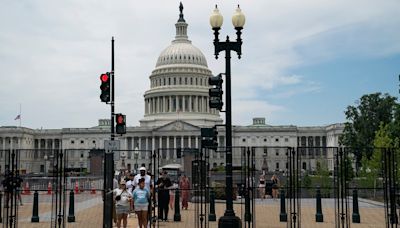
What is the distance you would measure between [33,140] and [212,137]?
15481 centimetres

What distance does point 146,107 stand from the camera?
567ft

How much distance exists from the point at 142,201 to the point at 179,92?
144291 mm

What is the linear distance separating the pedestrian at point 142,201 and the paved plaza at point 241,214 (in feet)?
6.84

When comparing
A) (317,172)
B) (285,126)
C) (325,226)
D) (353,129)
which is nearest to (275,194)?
(317,172)

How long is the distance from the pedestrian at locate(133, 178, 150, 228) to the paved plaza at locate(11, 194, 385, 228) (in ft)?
6.84

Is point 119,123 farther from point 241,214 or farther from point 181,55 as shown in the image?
point 181,55

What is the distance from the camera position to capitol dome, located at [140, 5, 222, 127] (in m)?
164

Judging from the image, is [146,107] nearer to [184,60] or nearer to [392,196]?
[184,60]

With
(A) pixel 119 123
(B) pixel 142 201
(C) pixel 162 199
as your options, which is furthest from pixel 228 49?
(C) pixel 162 199

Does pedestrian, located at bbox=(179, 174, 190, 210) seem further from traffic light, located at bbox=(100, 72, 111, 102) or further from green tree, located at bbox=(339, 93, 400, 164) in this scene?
green tree, located at bbox=(339, 93, 400, 164)

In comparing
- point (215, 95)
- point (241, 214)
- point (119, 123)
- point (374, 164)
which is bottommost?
point (241, 214)

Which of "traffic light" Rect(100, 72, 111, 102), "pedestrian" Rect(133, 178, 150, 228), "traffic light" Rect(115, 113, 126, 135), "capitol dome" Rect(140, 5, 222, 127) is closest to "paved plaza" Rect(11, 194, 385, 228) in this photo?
"pedestrian" Rect(133, 178, 150, 228)

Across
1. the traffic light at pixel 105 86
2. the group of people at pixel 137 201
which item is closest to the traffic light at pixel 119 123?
the traffic light at pixel 105 86

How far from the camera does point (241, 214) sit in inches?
1023
